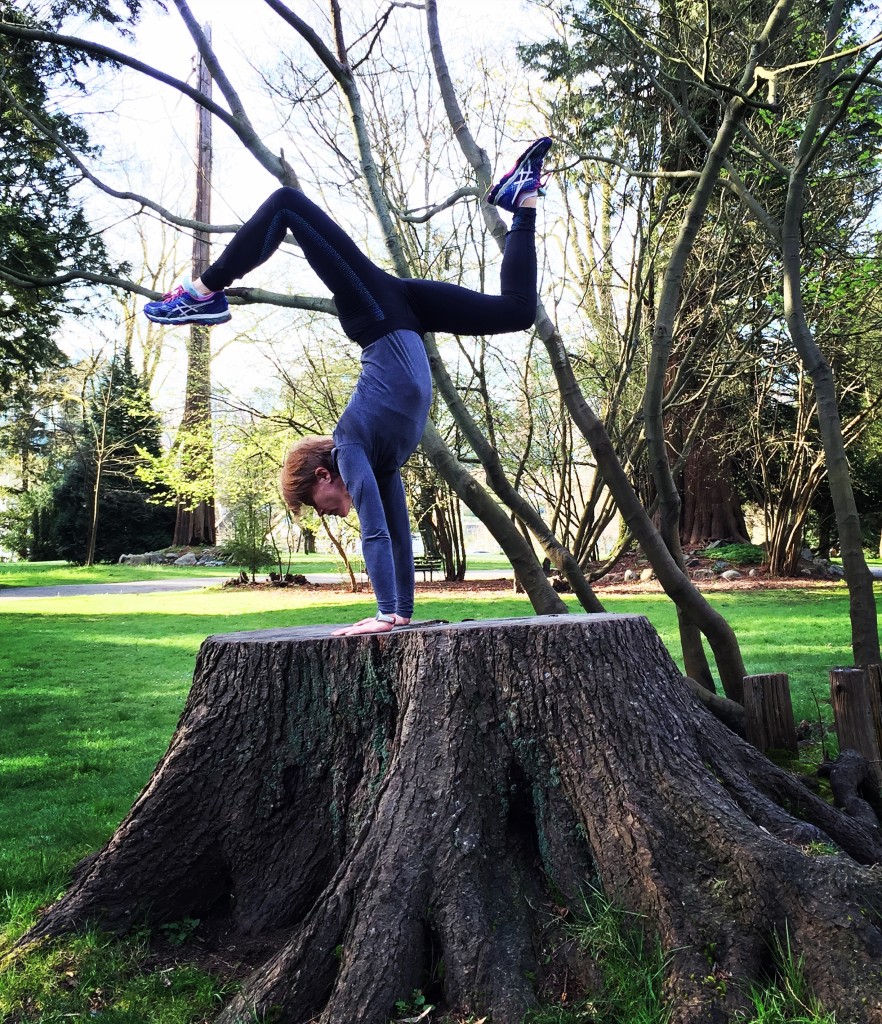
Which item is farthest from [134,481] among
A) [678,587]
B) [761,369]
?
[678,587]

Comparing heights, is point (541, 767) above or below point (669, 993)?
above

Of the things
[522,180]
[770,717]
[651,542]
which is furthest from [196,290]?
[770,717]

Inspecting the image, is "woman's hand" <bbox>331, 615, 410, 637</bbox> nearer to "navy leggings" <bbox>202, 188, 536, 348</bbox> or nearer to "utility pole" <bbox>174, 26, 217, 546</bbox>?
"navy leggings" <bbox>202, 188, 536, 348</bbox>

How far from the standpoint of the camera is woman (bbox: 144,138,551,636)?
11.1 ft

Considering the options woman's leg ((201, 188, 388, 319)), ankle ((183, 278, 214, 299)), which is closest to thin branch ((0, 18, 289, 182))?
ankle ((183, 278, 214, 299))

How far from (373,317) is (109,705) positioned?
5.77 metres

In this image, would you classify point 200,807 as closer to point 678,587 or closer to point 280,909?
point 280,909

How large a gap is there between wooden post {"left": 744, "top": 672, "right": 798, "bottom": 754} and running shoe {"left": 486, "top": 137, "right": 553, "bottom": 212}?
2733 millimetres

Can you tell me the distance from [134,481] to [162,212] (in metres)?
28.3

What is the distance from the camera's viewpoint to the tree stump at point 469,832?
230cm

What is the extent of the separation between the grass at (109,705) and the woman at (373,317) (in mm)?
1454

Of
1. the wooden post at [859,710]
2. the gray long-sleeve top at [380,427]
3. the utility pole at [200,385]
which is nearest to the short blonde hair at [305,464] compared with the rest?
the gray long-sleeve top at [380,427]

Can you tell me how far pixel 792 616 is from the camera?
38.9 feet

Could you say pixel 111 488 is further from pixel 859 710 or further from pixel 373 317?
pixel 859 710
